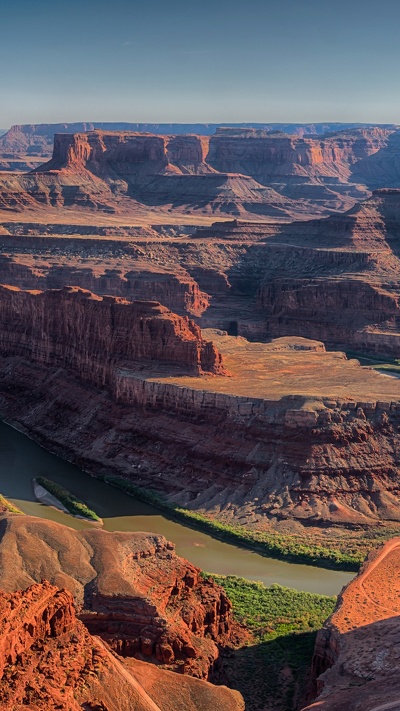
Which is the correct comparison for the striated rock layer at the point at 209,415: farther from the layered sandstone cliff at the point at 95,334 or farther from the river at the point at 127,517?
the river at the point at 127,517

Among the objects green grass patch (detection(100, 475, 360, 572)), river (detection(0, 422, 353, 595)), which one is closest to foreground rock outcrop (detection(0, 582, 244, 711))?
river (detection(0, 422, 353, 595))

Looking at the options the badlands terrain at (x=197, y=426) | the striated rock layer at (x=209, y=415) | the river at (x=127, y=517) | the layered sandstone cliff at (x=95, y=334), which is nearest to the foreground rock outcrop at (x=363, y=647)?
the badlands terrain at (x=197, y=426)

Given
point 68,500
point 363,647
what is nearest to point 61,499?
point 68,500

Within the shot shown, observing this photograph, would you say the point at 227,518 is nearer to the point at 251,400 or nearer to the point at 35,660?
the point at 251,400

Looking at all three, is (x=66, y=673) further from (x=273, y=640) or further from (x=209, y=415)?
(x=209, y=415)

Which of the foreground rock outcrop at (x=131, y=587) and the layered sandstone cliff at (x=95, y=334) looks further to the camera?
the layered sandstone cliff at (x=95, y=334)

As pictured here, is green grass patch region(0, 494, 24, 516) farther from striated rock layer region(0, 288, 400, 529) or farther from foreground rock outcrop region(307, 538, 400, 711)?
foreground rock outcrop region(307, 538, 400, 711)
